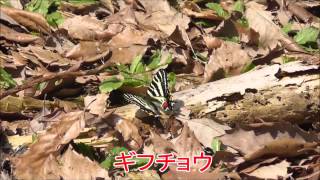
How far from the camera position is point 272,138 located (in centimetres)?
292

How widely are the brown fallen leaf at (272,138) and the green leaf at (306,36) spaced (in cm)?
146

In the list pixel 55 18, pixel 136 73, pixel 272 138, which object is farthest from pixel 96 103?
pixel 55 18

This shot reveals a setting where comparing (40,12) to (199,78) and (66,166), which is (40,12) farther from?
(66,166)

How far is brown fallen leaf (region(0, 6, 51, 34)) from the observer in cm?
407

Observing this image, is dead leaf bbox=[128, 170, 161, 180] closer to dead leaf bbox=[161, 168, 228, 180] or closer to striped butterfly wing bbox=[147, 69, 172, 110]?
dead leaf bbox=[161, 168, 228, 180]

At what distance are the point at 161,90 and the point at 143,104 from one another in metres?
0.15

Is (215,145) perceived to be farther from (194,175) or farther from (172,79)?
(172,79)

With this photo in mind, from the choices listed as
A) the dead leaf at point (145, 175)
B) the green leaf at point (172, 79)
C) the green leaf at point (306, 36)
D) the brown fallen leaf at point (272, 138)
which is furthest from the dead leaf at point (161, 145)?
the green leaf at point (306, 36)

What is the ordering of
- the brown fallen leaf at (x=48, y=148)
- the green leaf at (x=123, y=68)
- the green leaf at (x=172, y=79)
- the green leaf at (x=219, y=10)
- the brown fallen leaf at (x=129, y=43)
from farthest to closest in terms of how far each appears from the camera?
the green leaf at (x=219, y=10) < the brown fallen leaf at (x=129, y=43) < the green leaf at (x=123, y=68) < the green leaf at (x=172, y=79) < the brown fallen leaf at (x=48, y=148)

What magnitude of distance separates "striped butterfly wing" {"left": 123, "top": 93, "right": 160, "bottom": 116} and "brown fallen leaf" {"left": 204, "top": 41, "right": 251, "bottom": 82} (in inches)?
22.2

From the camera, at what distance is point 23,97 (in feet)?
10.9

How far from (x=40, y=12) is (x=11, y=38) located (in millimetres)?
447

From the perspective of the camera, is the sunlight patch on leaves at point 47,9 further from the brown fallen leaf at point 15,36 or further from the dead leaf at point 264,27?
the dead leaf at point 264,27

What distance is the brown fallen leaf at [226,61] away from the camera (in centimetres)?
360
